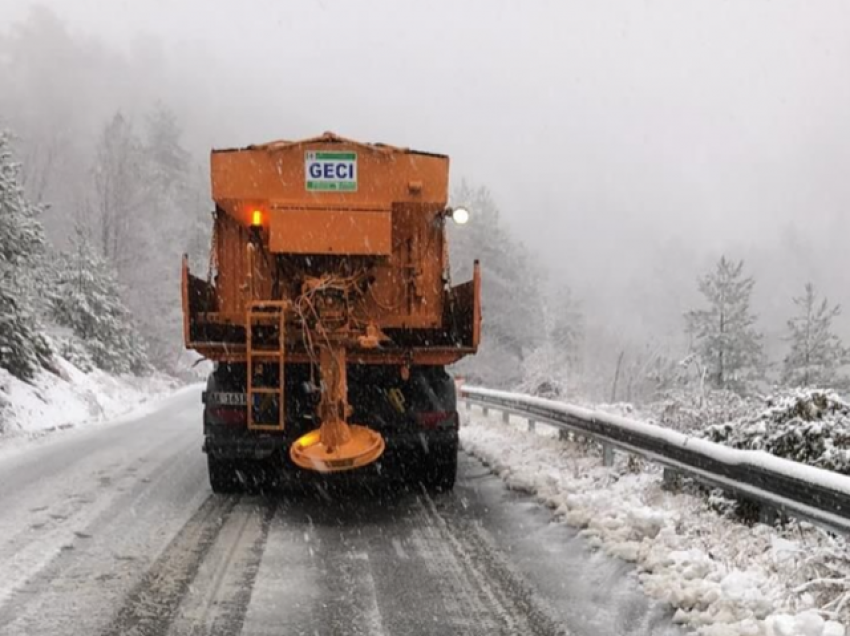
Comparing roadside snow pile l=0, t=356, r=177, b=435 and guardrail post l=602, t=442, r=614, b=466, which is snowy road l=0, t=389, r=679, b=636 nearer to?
guardrail post l=602, t=442, r=614, b=466

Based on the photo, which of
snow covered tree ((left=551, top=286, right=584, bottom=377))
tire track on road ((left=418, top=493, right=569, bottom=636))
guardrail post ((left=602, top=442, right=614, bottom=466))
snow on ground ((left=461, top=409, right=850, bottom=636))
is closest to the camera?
snow on ground ((left=461, top=409, right=850, bottom=636))

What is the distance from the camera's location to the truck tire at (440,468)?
806cm

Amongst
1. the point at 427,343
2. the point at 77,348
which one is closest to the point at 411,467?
the point at 427,343

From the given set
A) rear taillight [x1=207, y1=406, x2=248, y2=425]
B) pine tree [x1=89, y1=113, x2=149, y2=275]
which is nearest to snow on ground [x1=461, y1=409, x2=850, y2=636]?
rear taillight [x1=207, y1=406, x2=248, y2=425]

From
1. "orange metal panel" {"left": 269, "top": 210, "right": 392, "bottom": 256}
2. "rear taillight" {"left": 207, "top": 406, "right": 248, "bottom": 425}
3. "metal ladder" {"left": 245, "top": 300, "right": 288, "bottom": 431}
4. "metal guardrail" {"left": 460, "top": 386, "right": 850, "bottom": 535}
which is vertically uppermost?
"orange metal panel" {"left": 269, "top": 210, "right": 392, "bottom": 256}

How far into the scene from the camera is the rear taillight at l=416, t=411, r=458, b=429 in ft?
25.9

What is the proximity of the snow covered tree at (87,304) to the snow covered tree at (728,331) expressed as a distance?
22361mm

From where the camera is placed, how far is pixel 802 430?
22.3 feet

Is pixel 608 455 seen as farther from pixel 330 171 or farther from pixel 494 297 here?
pixel 494 297

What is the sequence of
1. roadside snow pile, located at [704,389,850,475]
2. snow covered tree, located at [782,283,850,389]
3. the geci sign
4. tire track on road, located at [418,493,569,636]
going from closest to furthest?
tire track on road, located at [418,493,569,636] → roadside snow pile, located at [704,389,850,475] → the geci sign → snow covered tree, located at [782,283,850,389]

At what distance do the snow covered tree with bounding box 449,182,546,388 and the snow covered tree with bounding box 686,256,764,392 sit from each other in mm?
10702

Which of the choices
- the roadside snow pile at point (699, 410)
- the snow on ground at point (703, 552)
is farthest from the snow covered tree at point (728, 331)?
the snow on ground at point (703, 552)

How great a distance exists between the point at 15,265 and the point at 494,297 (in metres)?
28.6

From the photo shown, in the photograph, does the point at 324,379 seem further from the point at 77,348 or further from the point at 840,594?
the point at 77,348
